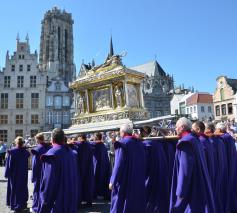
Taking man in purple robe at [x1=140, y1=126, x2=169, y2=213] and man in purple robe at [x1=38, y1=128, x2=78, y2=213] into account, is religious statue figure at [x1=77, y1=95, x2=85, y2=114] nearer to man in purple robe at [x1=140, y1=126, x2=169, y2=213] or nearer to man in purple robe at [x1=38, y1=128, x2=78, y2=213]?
man in purple robe at [x1=140, y1=126, x2=169, y2=213]

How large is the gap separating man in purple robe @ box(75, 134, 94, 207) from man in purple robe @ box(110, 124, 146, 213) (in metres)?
2.69

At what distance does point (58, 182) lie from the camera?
230 inches

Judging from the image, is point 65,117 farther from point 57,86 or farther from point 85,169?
point 85,169

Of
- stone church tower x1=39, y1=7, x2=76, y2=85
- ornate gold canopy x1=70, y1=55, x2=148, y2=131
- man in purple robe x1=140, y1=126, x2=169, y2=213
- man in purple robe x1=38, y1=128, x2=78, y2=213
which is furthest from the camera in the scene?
stone church tower x1=39, y1=7, x2=76, y2=85

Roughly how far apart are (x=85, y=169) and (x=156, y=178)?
9.47 feet

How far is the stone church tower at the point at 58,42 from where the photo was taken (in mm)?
76250

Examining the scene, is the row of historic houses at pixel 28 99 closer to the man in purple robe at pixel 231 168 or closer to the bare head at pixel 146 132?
the bare head at pixel 146 132

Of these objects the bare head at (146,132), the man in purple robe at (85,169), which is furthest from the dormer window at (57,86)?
the bare head at (146,132)

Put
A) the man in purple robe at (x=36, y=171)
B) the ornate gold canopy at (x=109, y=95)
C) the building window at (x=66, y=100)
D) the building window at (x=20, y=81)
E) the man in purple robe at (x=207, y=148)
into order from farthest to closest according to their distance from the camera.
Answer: the building window at (x=66, y=100), the building window at (x=20, y=81), the ornate gold canopy at (x=109, y=95), the man in purple robe at (x=36, y=171), the man in purple robe at (x=207, y=148)

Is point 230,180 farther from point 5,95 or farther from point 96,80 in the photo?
point 5,95

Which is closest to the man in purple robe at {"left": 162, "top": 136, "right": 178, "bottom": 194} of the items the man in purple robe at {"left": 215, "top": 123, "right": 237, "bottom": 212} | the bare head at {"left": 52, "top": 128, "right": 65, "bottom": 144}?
the man in purple robe at {"left": 215, "top": 123, "right": 237, "bottom": 212}

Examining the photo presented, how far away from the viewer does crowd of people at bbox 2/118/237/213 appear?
5371 mm

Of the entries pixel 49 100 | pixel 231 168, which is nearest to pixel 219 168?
pixel 231 168

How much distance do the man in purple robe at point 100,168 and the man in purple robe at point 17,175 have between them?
2321 mm
